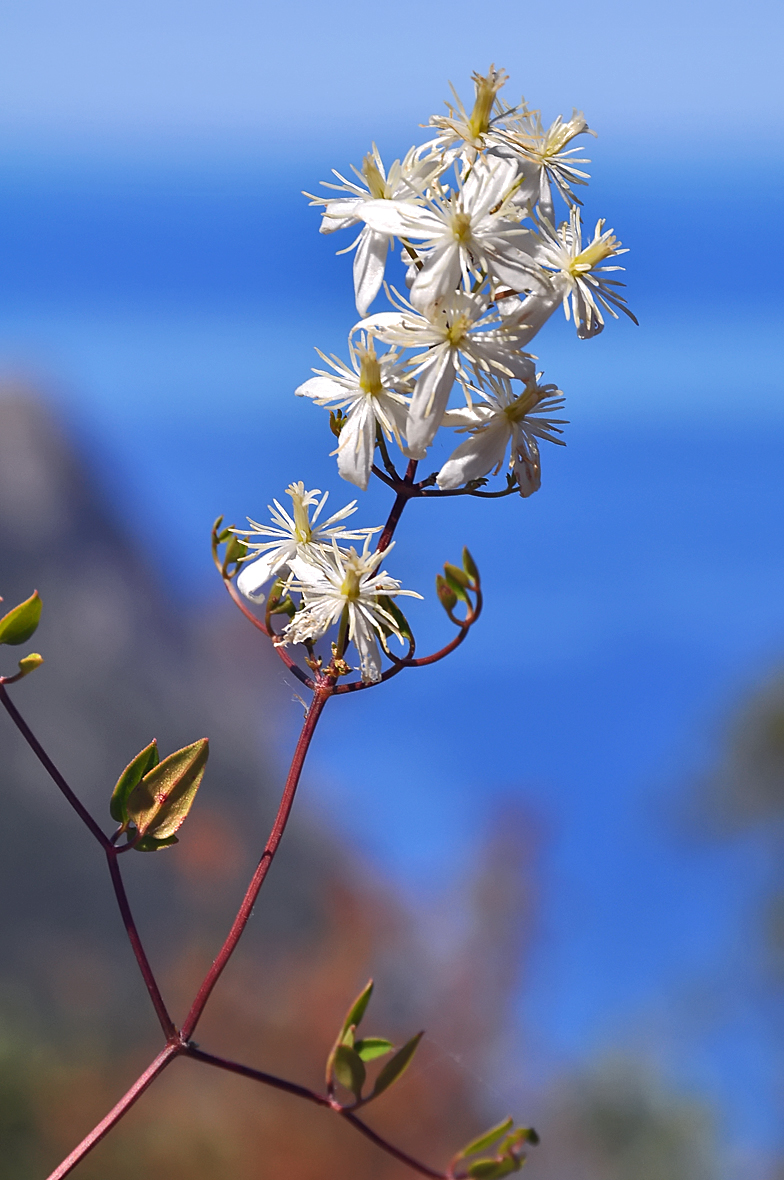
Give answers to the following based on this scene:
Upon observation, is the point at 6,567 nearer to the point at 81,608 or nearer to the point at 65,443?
the point at 81,608

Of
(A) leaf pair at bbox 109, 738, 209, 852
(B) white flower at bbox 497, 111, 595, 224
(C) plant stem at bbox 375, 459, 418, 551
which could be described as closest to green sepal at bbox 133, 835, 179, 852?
(A) leaf pair at bbox 109, 738, 209, 852

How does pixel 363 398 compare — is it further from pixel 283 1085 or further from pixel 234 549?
pixel 283 1085

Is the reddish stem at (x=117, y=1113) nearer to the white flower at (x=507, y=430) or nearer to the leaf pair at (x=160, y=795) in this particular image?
the leaf pair at (x=160, y=795)

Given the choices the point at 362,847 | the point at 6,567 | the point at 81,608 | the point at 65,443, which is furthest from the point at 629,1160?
the point at 65,443

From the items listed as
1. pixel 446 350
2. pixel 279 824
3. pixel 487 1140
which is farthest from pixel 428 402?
pixel 487 1140

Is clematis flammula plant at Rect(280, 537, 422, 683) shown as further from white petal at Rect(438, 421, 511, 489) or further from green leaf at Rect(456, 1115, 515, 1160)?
green leaf at Rect(456, 1115, 515, 1160)
